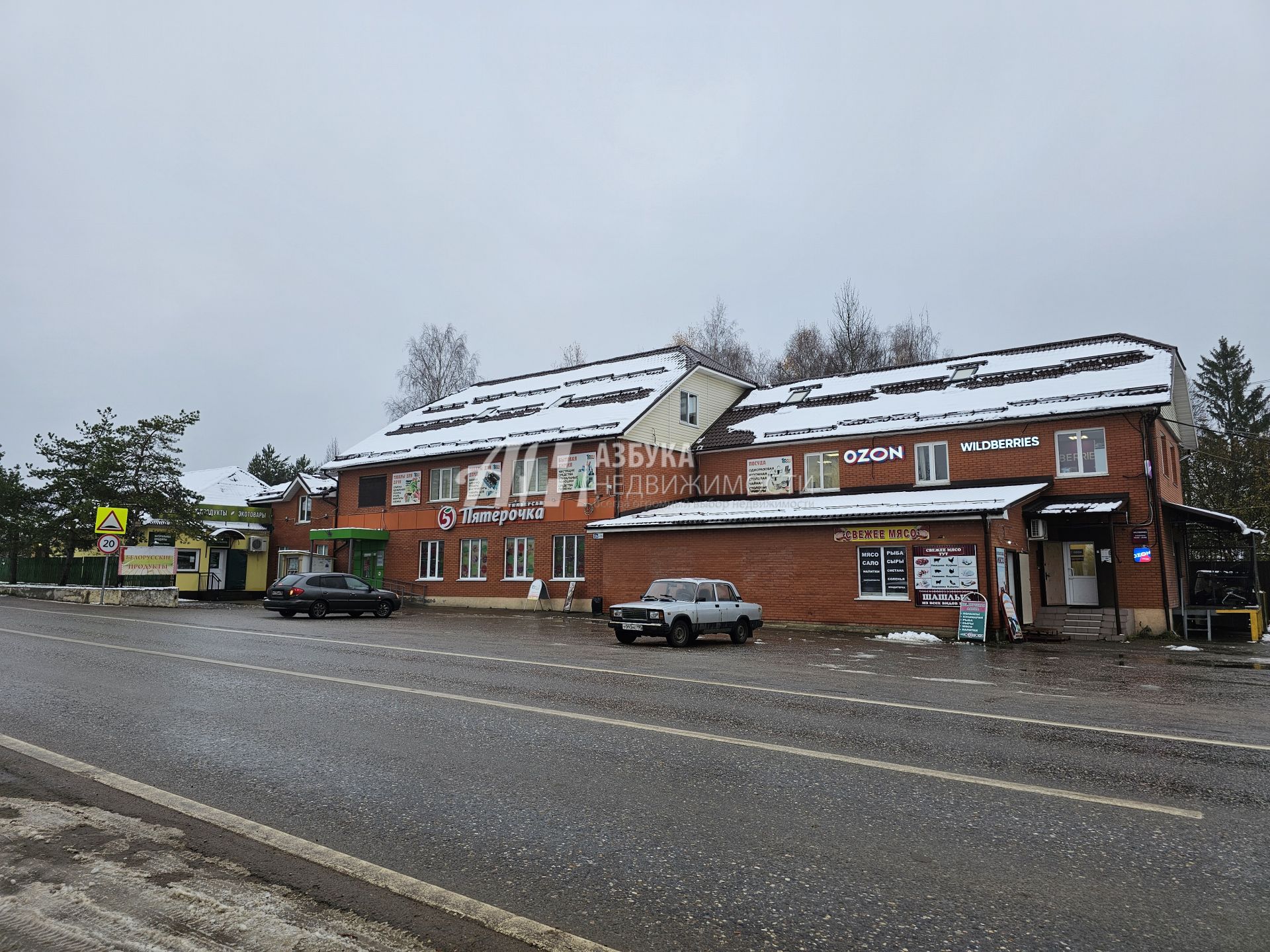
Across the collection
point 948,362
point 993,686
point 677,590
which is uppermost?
point 948,362

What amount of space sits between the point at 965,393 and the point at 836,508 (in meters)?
7.79

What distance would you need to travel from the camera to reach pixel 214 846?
4.75 meters

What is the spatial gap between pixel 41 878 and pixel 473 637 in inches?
584

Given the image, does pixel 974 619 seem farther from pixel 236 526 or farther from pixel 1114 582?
pixel 236 526

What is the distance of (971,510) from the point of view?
73.6ft

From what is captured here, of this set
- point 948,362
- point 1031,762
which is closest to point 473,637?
point 1031,762

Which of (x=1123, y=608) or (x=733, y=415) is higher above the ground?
(x=733, y=415)

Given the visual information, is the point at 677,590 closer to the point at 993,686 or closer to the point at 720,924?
the point at 993,686

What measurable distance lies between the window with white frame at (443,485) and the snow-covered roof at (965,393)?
10.6 metres

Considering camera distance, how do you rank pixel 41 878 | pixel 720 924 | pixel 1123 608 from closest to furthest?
pixel 720 924
pixel 41 878
pixel 1123 608

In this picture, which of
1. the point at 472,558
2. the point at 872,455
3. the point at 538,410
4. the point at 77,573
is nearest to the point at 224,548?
the point at 77,573

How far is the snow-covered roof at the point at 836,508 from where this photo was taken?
2331 centimetres

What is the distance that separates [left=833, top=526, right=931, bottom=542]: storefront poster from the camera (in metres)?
23.8

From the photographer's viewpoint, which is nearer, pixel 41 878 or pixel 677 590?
pixel 41 878
